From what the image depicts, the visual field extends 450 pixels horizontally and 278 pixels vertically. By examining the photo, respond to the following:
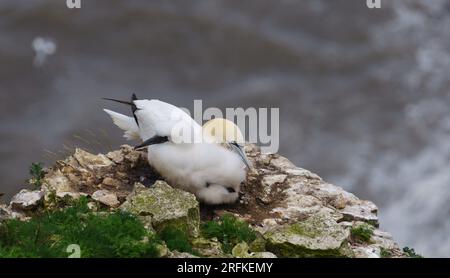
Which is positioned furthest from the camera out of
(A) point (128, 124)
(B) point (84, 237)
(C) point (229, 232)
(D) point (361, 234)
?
(A) point (128, 124)

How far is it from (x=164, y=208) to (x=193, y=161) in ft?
4.99

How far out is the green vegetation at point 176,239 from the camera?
876 cm

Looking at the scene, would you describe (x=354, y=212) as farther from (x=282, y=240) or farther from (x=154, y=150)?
(x=154, y=150)

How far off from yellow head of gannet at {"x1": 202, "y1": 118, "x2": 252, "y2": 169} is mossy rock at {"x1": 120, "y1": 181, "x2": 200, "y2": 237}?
1486 millimetres

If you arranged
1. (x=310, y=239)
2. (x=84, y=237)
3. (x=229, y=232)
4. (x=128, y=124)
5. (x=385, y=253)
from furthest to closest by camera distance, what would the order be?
(x=128, y=124) → (x=385, y=253) → (x=229, y=232) → (x=310, y=239) → (x=84, y=237)

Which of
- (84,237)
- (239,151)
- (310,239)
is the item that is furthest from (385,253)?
(84,237)

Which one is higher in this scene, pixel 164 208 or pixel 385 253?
pixel 164 208

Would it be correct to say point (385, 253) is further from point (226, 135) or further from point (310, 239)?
point (226, 135)

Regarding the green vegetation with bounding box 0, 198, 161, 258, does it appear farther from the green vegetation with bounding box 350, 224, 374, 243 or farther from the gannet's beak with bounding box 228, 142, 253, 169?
the green vegetation with bounding box 350, 224, 374, 243

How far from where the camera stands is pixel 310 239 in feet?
29.9
